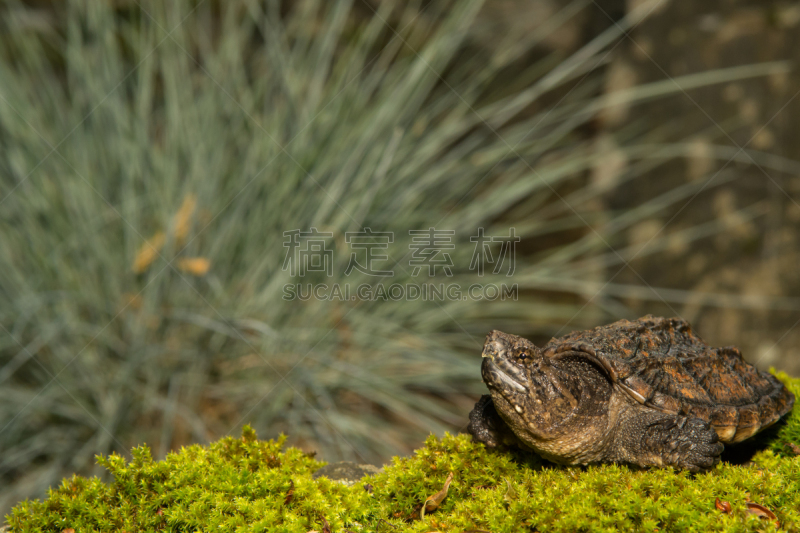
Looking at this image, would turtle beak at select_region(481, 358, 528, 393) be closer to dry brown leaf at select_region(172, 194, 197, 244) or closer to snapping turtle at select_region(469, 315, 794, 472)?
snapping turtle at select_region(469, 315, 794, 472)

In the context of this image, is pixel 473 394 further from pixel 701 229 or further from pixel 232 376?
pixel 701 229

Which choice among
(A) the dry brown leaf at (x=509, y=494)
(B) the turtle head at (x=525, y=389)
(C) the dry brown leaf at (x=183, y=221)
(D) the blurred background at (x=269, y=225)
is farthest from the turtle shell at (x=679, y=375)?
(C) the dry brown leaf at (x=183, y=221)

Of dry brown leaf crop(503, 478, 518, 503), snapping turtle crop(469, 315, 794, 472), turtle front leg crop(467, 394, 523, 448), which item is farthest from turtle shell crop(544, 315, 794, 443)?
dry brown leaf crop(503, 478, 518, 503)

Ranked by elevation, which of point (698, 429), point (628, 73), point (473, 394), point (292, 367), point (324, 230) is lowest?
point (473, 394)

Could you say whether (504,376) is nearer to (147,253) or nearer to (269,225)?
(269,225)

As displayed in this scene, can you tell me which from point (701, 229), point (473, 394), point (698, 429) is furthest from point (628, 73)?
point (698, 429)

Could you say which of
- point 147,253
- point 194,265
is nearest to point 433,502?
point 194,265

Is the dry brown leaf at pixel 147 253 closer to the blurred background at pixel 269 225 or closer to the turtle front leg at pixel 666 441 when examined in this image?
the blurred background at pixel 269 225
